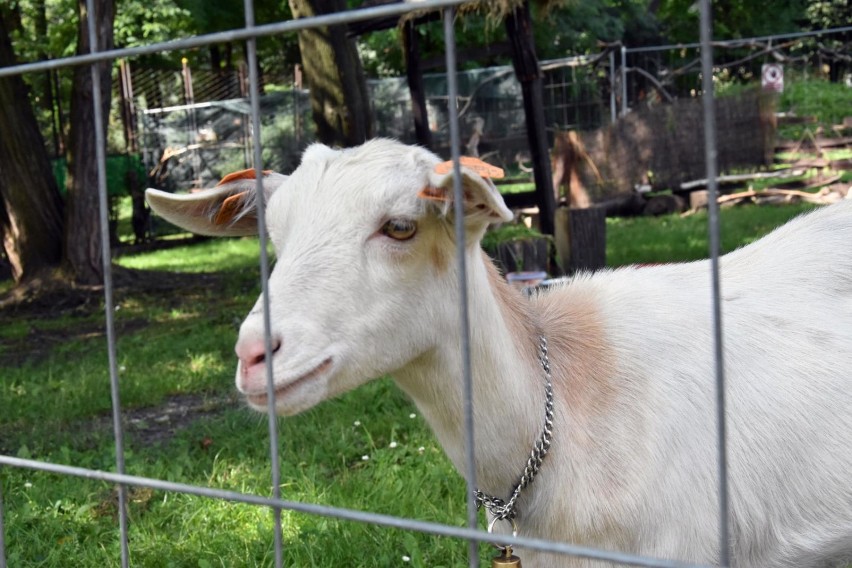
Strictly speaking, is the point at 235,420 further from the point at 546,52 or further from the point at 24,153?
the point at 546,52

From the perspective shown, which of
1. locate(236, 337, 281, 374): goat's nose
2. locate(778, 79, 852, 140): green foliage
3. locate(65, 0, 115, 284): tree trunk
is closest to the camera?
locate(236, 337, 281, 374): goat's nose

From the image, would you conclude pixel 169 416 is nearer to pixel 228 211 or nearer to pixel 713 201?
pixel 228 211

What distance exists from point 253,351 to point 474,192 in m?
0.53

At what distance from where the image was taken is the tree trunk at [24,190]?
9008 mm

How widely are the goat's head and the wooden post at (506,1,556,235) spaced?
6.52m

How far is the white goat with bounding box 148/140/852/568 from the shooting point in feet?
6.72

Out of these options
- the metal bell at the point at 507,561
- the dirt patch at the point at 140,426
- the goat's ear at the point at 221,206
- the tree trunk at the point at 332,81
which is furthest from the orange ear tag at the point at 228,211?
the tree trunk at the point at 332,81

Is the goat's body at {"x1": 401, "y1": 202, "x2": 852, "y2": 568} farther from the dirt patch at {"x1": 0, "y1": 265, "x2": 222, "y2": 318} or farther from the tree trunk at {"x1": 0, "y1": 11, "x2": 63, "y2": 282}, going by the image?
the tree trunk at {"x1": 0, "y1": 11, "x2": 63, "y2": 282}

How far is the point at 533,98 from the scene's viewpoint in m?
8.73

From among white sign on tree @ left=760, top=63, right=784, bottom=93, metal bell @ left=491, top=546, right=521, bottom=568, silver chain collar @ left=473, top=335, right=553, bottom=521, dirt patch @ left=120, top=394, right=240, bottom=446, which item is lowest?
dirt patch @ left=120, top=394, right=240, bottom=446

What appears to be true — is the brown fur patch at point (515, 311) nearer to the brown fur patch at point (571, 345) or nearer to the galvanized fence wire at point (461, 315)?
the brown fur patch at point (571, 345)

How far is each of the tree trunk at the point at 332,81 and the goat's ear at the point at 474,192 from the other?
20.2 feet

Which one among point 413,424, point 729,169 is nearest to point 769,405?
point 413,424

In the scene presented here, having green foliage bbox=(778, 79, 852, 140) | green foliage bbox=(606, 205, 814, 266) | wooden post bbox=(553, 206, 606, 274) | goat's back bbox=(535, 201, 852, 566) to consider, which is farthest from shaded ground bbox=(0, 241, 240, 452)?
green foliage bbox=(778, 79, 852, 140)
